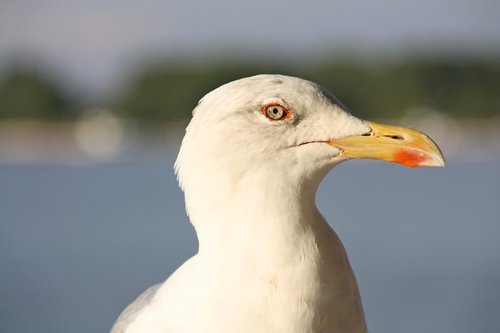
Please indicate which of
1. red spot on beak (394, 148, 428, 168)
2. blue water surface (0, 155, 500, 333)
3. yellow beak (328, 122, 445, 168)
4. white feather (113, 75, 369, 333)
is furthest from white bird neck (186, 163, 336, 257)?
blue water surface (0, 155, 500, 333)

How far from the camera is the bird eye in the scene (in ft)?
11.6

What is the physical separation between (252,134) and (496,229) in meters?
14.3

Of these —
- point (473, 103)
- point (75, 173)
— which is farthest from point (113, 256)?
point (473, 103)

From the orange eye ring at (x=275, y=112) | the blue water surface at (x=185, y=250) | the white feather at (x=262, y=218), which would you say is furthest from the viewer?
the blue water surface at (x=185, y=250)

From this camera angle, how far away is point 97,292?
1227 cm

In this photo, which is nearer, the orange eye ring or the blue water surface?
the orange eye ring

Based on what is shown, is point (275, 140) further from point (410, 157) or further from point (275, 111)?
point (410, 157)

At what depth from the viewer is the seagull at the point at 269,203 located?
3424 mm

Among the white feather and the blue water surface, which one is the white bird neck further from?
the blue water surface

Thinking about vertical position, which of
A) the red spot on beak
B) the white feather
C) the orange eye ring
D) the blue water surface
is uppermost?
the orange eye ring

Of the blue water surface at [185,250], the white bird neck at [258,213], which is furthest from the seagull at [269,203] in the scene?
the blue water surface at [185,250]

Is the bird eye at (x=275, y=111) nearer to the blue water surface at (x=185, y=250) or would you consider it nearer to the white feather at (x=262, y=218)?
the white feather at (x=262, y=218)

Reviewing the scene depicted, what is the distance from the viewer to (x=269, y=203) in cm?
346

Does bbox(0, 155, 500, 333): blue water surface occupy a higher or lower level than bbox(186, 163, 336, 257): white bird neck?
lower
